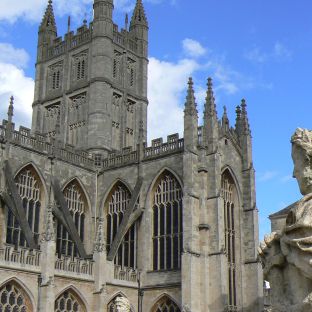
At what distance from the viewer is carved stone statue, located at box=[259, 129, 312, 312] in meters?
2.57

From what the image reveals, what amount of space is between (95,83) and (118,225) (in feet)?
32.1

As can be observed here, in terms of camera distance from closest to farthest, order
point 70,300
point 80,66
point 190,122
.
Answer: point 70,300 → point 190,122 → point 80,66

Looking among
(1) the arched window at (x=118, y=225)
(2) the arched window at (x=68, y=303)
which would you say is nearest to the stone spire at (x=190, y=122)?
(1) the arched window at (x=118, y=225)

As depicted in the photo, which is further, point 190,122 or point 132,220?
point 132,220

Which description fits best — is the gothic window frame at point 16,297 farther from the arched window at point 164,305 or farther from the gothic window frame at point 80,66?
the gothic window frame at point 80,66

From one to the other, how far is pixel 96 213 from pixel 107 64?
1024 centimetres

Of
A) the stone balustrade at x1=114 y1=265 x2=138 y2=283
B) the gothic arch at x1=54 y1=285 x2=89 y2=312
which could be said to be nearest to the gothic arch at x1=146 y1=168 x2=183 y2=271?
the stone balustrade at x1=114 y1=265 x2=138 y2=283

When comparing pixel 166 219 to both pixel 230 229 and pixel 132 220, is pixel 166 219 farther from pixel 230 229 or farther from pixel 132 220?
pixel 230 229

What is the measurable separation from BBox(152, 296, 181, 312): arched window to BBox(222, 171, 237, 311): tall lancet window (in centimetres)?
273

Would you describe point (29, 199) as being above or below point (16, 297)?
above

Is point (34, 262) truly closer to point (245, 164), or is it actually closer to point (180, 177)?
point (180, 177)

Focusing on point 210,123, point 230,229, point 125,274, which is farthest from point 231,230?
point 125,274

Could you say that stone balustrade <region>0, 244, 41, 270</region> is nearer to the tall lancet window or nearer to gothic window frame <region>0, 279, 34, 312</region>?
gothic window frame <region>0, 279, 34, 312</region>

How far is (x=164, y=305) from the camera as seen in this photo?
91.6 ft
